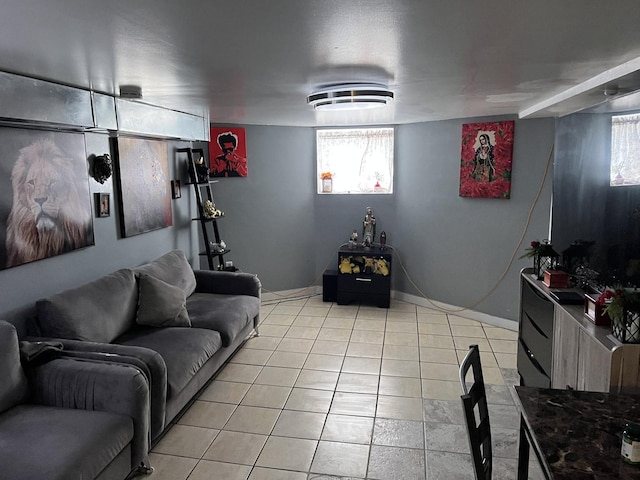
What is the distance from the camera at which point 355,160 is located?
19.2 ft

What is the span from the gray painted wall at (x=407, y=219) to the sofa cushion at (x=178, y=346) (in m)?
2.35

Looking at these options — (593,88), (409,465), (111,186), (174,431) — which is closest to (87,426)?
(174,431)

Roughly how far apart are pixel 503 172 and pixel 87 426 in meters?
4.12

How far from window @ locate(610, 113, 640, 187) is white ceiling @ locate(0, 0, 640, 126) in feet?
0.32

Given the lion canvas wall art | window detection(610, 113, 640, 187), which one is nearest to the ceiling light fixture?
window detection(610, 113, 640, 187)

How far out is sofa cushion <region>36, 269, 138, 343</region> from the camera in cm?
277

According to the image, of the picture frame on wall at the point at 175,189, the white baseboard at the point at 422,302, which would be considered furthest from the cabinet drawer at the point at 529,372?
the picture frame on wall at the point at 175,189

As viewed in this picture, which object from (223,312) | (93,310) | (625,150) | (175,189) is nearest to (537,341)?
(625,150)

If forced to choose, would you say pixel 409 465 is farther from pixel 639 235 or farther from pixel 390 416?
pixel 639 235

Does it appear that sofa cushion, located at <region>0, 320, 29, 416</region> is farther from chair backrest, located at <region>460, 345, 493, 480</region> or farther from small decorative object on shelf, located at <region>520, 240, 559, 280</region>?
small decorative object on shelf, located at <region>520, 240, 559, 280</region>

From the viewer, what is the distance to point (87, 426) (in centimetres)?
216

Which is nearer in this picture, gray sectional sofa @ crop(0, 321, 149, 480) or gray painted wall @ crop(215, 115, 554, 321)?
gray sectional sofa @ crop(0, 321, 149, 480)

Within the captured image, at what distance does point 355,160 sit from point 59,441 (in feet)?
14.9

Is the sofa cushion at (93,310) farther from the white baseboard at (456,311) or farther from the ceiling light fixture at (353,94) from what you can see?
the white baseboard at (456,311)
